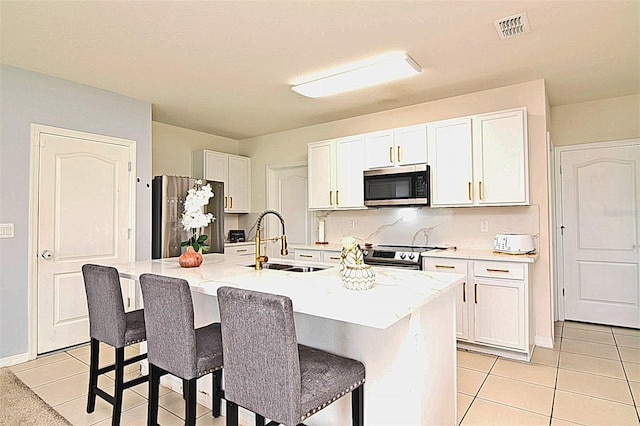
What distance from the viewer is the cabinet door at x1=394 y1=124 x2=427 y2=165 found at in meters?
3.90

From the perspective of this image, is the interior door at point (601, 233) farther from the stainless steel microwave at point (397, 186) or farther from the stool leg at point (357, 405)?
the stool leg at point (357, 405)

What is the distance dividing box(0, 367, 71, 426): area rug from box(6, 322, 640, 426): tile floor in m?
0.05

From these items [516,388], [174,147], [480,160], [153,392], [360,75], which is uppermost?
[360,75]

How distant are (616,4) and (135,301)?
189 inches

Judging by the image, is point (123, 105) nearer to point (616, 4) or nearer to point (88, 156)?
point (88, 156)

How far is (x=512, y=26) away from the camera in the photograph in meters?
2.53

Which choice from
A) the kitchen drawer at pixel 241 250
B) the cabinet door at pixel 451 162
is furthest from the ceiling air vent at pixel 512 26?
the kitchen drawer at pixel 241 250

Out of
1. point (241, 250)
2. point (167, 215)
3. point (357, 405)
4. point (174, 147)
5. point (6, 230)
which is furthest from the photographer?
point (241, 250)

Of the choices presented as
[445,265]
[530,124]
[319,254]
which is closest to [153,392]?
[445,265]

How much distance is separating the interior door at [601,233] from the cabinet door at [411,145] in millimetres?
1833

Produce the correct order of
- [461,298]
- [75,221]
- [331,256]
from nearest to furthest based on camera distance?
[461,298], [75,221], [331,256]

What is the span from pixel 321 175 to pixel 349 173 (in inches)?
16.6

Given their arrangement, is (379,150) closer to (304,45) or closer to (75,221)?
(304,45)

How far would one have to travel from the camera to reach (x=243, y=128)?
5.39 metres
